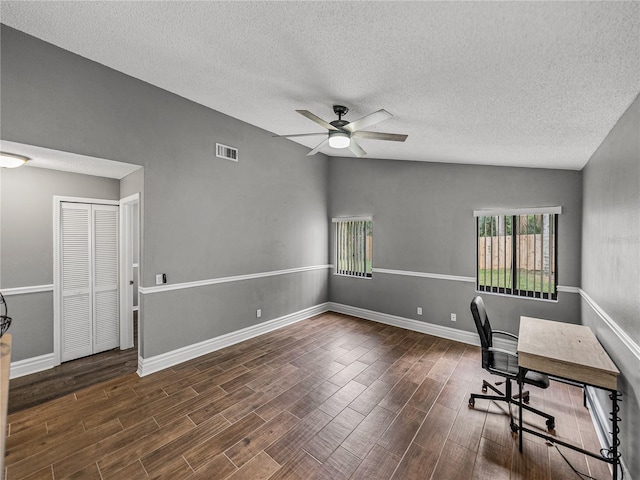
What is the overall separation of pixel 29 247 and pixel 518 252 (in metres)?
6.09

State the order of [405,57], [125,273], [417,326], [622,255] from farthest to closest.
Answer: [417,326]
[125,273]
[622,255]
[405,57]

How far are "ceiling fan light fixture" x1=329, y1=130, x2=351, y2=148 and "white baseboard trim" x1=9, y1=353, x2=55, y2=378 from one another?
4134 mm

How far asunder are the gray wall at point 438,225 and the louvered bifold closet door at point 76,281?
3971 mm

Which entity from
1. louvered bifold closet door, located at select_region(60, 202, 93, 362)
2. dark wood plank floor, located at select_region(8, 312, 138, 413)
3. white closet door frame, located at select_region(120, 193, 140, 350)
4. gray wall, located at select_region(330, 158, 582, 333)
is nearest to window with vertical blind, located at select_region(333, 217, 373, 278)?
gray wall, located at select_region(330, 158, 582, 333)

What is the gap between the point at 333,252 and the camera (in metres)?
5.77

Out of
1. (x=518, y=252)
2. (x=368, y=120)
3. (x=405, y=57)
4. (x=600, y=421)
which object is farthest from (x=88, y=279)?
(x=518, y=252)

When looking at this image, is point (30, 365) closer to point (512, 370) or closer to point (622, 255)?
point (512, 370)

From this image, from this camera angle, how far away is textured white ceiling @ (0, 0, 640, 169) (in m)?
1.28

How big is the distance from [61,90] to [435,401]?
4.61 meters

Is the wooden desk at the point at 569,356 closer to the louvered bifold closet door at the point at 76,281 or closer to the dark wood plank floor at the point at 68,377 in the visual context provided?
the dark wood plank floor at the point at 68,377

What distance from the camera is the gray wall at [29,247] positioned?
3.01m

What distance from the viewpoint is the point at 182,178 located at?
3.41 m

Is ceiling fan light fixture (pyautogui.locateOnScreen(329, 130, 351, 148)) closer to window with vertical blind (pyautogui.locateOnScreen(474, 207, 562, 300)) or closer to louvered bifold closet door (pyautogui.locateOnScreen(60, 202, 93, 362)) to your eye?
window with vertical blind (pyautogui.locateOnScreen(474, 207, 562, 300))

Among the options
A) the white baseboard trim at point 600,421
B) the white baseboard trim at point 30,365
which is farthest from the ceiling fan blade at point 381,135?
the white baseboard trim at point 30,365
